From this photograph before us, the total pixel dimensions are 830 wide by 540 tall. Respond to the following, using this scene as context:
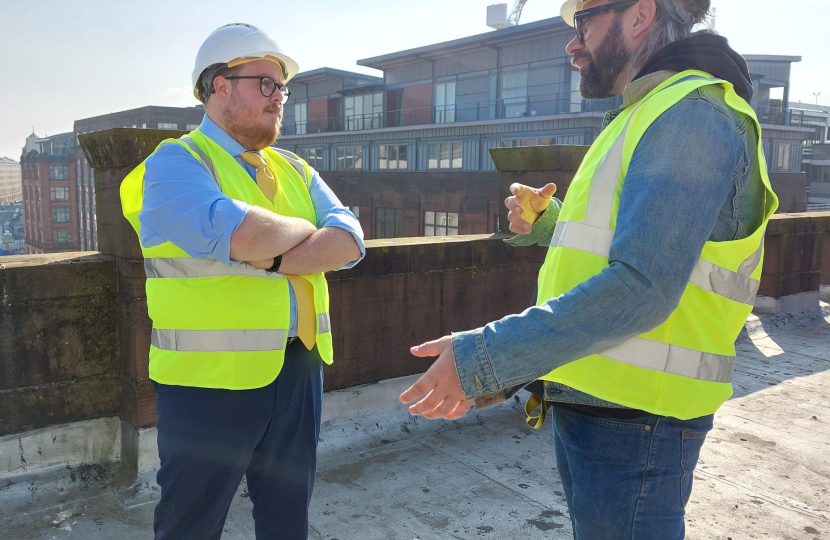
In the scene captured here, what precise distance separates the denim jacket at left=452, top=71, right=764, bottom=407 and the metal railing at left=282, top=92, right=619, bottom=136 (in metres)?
27.8

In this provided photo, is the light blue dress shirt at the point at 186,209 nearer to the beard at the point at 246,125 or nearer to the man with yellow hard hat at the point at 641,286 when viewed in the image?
the beard at the point at 246,125

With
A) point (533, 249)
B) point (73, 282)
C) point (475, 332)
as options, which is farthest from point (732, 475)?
point (73, 282)

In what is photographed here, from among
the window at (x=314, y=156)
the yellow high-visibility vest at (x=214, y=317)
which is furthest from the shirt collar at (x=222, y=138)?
the window at (x=314, y=156)

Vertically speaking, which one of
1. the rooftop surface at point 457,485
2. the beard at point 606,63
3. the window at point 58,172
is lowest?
the rooftop surface at point 457,485

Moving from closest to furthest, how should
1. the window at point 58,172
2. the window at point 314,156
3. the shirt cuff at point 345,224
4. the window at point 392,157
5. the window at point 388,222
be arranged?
the shirt cuff at point 345,224
the window at point 388,222
the window at point 392,157
the window at point 314,156
the window at point 58,172

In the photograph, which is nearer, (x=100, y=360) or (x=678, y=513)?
(x=678, y=513)

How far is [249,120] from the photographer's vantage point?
2.72 m

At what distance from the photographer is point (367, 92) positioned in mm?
40312

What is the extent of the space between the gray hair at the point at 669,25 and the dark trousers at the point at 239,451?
165 cm

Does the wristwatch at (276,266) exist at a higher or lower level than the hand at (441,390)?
higher

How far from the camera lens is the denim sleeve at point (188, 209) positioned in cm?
235

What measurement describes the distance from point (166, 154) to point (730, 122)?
1.93 metres

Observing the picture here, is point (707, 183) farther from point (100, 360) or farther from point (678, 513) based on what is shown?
point (100, 360)

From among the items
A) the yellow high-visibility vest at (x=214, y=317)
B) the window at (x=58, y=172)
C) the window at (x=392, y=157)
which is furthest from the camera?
the window at (x=58, y=172)
